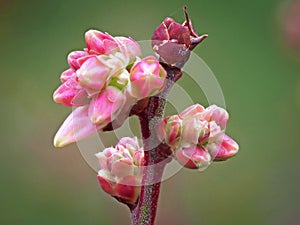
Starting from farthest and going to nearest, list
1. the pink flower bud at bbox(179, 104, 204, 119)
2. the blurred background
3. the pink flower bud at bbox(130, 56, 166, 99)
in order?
the blurred background → the pink flower bud at bbox(179, 104, 204, 119) → the pink flower bud at bbox(130, 56, 166, 99)

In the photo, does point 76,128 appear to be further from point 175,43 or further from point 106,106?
point 175,43

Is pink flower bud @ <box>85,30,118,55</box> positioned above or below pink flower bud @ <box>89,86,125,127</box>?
above

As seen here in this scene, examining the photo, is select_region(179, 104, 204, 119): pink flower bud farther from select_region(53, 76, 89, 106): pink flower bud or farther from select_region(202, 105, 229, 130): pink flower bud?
select_region(53, 76, 89, 106): pink flower bud

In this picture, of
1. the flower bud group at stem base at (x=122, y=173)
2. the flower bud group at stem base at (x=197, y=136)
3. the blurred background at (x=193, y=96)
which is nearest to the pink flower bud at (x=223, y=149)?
the flower bud group at stem base at (x=197, y=136)

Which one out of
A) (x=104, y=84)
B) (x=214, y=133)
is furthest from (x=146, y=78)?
(x=214, y=133)

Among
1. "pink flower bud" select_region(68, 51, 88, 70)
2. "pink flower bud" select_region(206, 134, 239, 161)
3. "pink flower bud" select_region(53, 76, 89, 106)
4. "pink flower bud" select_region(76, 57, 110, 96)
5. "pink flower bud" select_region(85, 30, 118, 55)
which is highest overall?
"pink flower bud" select_region(85, 30, 118, 55)

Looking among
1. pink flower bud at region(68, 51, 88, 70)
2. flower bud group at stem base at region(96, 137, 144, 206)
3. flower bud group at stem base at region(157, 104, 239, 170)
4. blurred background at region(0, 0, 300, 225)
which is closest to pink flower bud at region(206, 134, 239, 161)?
flower bud group at stem base at region(157, 104, 239, 170)
